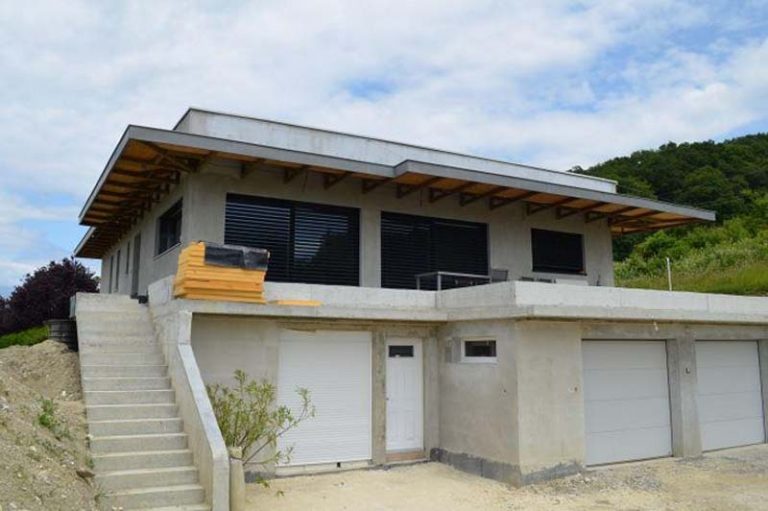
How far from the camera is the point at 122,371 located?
9.11m

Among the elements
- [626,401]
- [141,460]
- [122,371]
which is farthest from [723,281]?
[141,460]

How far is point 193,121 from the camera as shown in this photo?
40.5ft

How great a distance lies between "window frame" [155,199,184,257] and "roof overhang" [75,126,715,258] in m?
0.45

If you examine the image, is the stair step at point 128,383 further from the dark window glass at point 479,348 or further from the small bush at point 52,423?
the dark window glass at point 479,348

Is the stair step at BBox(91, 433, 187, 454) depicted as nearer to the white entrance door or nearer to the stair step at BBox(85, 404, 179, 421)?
the stair step at BBox(85, 404, 179, 421)

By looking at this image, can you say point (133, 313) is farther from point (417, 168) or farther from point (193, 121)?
point (417, 168)

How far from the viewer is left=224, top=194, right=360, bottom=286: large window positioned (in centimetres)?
1216

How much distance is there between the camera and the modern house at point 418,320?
32.8ft

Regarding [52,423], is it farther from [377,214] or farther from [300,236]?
[377,214]

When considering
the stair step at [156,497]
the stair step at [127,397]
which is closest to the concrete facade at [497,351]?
the stair step at [127,397]

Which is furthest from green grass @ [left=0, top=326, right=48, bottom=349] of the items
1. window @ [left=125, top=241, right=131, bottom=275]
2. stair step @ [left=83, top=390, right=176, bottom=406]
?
stair step @ [left=83, top=390, right=176, bottom=406]

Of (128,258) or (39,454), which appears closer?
(39,454)

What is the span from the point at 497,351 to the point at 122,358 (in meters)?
5.93

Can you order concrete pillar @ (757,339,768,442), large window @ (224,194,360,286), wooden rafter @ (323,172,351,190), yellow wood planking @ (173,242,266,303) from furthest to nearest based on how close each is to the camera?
concrete pillar @ (757,339,768,442), wooden rafter @ (323,172,351,190), large window @ (224,194,360,286), yellow wood planking @ (173,242,266,303)
